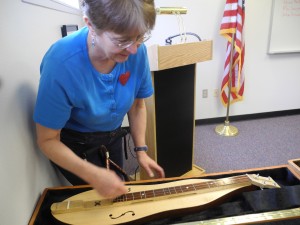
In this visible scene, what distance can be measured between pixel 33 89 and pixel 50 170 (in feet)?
1.07

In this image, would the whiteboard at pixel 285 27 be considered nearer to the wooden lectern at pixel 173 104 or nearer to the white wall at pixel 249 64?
the white wall at pixel 249 64

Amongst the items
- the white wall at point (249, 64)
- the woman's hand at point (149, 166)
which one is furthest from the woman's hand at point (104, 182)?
the white wall at point (249, 64)

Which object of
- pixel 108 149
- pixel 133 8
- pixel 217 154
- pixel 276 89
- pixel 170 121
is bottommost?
pixel 217 154

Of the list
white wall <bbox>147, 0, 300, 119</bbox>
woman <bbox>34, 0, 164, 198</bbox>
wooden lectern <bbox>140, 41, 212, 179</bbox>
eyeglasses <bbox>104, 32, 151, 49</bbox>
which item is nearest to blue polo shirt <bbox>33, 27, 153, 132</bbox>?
woman <bbox>34, 0, 164, 198</bbox>

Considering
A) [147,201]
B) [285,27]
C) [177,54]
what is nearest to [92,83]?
[147,201]

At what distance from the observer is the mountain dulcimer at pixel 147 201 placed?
689 millimetres

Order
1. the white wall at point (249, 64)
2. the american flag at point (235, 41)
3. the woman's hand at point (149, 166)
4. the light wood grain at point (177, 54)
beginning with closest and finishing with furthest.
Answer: the woman's hand at point (149, 166)
the light wood grain at point (177, 54)
the american flag at point (235, 41)
the white wall at point (249, 64)

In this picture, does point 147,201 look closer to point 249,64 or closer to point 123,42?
point 123,42

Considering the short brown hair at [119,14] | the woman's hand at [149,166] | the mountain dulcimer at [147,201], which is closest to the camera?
the short brown hair at [119,14]

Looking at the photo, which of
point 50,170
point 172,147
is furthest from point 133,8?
point 172,147

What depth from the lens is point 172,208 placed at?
28.1 inches

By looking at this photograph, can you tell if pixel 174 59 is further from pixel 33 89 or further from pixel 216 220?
pixel 216 220

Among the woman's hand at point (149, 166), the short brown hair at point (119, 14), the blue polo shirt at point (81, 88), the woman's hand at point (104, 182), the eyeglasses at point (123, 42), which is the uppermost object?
the short brown hair at point (119, 14)

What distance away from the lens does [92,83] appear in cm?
70
